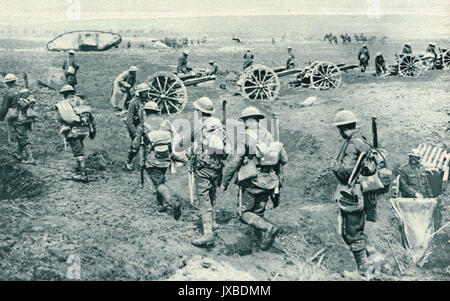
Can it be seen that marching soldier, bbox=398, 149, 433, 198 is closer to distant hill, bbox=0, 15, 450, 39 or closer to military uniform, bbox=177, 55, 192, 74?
distant hill, bbox=0, 15, 450, 39

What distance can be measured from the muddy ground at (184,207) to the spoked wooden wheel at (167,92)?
40 centimetres

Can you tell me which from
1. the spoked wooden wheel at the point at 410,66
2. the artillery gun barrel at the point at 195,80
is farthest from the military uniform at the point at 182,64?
the spoked wooden wheel at the point at 410,66

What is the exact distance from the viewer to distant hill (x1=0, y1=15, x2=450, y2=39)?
8.40 meters

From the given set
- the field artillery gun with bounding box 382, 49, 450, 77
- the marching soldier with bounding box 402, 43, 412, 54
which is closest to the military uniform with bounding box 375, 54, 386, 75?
the field artillery gun with bounding box 382, 49, 450, 77

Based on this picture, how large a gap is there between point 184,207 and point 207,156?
134 centimetres

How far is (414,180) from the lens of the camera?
22.1ft

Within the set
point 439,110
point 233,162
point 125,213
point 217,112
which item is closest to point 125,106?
point 217,112

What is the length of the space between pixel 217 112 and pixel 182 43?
2.60m

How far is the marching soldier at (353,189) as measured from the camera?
5.07m

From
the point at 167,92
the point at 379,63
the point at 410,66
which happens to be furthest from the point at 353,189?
the point at 379,63

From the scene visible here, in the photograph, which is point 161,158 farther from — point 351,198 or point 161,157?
point 351,198

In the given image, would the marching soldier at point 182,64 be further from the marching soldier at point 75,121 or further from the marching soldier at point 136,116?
the marching soldier at point 75,121

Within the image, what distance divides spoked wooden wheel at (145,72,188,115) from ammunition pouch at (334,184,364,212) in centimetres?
531
